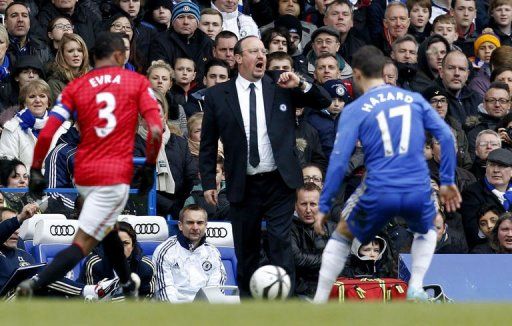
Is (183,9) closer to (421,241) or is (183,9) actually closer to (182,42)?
(182,42)

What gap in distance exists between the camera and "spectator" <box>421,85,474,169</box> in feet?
63.3

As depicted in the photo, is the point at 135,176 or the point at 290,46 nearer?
the point at 135,176

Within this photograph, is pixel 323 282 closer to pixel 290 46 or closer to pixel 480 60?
pixel 290 46

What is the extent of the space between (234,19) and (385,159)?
8.94m

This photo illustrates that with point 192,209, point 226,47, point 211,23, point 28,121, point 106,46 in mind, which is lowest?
point 192,209

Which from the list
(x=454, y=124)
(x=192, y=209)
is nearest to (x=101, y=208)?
(x=192, y=209)

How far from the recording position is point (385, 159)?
1266 cm

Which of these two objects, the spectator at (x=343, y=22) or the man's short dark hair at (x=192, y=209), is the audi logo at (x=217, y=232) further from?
the spectator at (x=343, y=22)

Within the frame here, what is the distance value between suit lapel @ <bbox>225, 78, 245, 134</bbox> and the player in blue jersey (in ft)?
7.20

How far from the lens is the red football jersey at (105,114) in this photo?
13.2 metres

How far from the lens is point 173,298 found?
15.9m

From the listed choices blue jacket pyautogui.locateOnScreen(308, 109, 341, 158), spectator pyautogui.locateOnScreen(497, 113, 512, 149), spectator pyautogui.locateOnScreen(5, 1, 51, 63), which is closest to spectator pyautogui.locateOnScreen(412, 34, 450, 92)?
spectator pyautogui.locateOnScreen(497, 113, 512, 149)

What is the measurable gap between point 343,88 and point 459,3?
170 inches

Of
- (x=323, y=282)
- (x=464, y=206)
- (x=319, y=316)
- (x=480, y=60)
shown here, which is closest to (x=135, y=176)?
(x=323, y=282)
